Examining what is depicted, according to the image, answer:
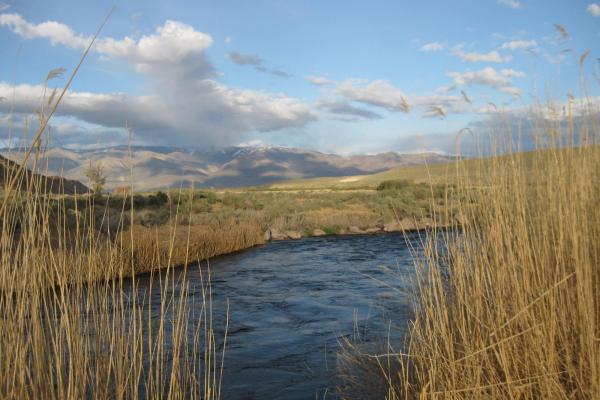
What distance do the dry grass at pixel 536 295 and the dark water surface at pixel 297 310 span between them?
117 cm

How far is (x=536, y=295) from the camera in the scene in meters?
2.74

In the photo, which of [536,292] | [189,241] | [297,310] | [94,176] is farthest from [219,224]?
[536,292]

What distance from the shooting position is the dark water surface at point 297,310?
17.5 ft

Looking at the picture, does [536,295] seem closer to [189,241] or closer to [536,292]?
[536,292]

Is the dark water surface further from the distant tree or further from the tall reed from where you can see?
the distant tree

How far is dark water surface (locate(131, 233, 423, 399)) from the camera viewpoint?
17.5ft

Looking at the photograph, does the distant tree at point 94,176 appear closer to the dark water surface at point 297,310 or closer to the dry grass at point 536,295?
the dry grass at point 536,295

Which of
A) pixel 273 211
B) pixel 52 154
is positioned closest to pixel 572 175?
pixel 52 154

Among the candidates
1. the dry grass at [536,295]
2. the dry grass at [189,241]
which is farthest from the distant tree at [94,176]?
the dry grass at [189,241]

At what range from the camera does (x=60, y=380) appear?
223 cm

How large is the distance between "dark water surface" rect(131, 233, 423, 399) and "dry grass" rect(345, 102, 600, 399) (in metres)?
1.17

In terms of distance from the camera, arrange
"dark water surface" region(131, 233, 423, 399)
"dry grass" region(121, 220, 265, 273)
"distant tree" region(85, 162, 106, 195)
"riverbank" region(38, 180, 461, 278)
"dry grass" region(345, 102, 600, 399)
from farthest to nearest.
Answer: "riverbank" region(38, 180, 461, 278) → "dry grass" region(121, 220, 265, 273) → "dark water surface" region(131, 233, 423, 399) → "distant tree" region(85, 162, 106, 195) → "dry grass" region(345, 102, 600, 399)

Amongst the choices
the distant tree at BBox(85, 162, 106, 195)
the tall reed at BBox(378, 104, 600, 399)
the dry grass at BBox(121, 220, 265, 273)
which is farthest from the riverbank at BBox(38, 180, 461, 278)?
the tall reed at BBox(378, 104, 600, 399)

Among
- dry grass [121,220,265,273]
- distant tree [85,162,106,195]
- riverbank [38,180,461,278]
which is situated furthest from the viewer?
riverbank [38,180,461,278]
